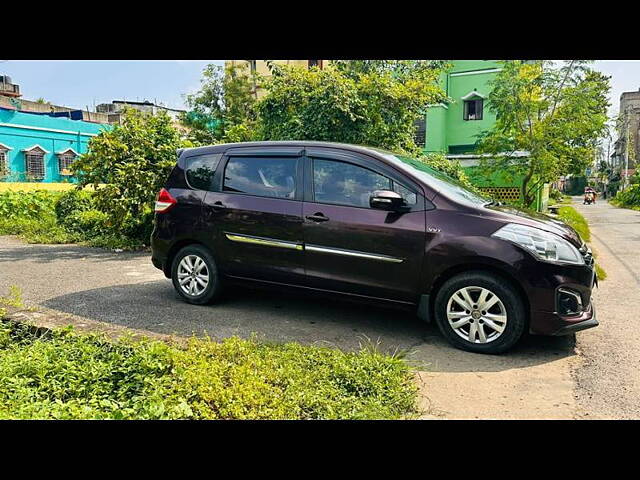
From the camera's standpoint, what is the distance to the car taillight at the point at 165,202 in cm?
602

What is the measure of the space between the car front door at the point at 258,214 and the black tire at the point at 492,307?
1476 millimetres

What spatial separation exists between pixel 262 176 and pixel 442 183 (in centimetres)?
191

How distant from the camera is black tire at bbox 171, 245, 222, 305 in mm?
5793

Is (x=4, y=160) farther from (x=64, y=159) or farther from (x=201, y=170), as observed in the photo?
(x=201, y=170)

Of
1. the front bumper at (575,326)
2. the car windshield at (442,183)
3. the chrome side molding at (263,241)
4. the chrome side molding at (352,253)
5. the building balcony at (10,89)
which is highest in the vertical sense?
the building balcony at (10,89)

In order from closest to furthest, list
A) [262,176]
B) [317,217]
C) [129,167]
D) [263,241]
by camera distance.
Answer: [317,217]
[263,241]
[262,176]
[129,167]

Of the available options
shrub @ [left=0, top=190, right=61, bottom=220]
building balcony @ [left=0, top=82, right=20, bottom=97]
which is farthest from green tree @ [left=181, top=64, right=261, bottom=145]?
building balcony @ [left=0, top=82, right=20, bottom=97]

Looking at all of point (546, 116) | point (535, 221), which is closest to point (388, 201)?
point (535, 221)

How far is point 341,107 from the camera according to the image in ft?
31.9

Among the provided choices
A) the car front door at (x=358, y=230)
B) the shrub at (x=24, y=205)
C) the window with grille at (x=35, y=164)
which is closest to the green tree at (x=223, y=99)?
the shrub at (x=24, y=205)

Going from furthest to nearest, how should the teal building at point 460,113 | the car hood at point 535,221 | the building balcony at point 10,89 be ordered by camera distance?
1. the building balcony at point 10,89
2. the teal building at point 460,113
3. the car hood at point 535,221

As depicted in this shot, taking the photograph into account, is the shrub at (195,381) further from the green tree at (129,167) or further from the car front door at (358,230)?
the green tree at (129,167)

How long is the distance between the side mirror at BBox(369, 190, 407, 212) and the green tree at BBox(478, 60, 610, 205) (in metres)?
10.3
